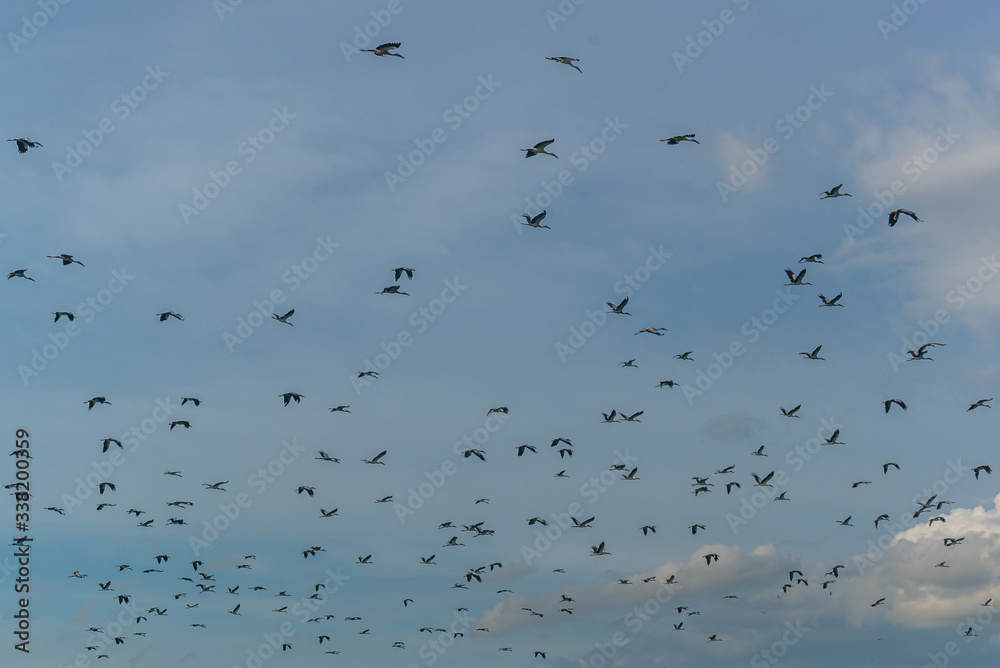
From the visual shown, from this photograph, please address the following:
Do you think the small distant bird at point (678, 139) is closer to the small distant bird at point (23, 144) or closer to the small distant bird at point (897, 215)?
the small distant bird at point (897, 215)

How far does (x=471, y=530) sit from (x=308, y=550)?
22.6m

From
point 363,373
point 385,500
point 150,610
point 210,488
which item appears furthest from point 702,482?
point 150,610

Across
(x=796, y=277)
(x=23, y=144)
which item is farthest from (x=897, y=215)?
(x=23, y=144)

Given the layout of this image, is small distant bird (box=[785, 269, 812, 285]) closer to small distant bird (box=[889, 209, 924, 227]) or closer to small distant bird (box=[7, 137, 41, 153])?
small distant bird (box=[889, 209, 924, 227])

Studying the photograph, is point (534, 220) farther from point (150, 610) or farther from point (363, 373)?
point (150, 610)

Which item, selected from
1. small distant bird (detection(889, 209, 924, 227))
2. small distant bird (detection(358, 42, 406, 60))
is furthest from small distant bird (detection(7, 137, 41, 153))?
small distant bird (detection(889, 209, 924, 227))

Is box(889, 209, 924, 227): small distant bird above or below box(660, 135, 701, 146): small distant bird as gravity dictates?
below

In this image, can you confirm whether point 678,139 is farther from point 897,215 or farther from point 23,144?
point 23,144

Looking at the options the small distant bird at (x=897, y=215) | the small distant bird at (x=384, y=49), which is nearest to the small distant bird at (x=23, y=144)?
the small distant bird at (x=384, y=49)

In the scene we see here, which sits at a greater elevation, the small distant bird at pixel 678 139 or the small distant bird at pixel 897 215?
the small distant bird at pixel 678 139

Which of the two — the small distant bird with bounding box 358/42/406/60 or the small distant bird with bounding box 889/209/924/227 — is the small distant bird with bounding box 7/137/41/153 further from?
the small distant bird with bounding box 889/209/924/227

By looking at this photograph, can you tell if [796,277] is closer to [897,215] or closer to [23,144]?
[897,215]

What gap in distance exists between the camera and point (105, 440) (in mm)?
105562

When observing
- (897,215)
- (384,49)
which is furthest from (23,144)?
(897,215)
